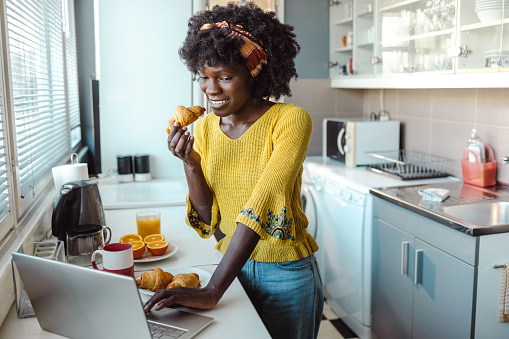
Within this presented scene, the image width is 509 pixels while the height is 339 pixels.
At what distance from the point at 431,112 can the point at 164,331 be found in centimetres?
247

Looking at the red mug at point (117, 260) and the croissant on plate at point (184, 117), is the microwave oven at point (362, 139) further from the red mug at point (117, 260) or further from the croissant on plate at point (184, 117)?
the red mug at point (117, 260)

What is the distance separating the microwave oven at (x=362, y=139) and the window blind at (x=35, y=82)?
5.60 feet

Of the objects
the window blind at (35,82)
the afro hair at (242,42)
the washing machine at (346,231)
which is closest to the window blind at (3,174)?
the window blind at (35,82)

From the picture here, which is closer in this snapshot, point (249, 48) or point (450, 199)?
point (249, 48)

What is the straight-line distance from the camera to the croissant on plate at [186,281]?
4.02ft

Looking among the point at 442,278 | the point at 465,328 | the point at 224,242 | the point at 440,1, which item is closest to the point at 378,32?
the point at 440,1

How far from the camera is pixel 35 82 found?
217 centimetres

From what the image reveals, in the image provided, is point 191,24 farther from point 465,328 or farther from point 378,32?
point 378,32

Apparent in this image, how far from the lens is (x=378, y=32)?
3.03m

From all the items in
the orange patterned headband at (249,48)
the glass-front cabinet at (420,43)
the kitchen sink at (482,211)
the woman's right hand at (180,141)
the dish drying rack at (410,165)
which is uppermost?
the glass-front cabinet at (420,43)

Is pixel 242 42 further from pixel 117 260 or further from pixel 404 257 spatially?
pixel 404 257

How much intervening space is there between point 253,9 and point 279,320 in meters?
0.83

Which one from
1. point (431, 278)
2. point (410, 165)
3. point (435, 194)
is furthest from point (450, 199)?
point (410, 165)

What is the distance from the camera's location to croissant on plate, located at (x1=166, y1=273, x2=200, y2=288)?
122cm
